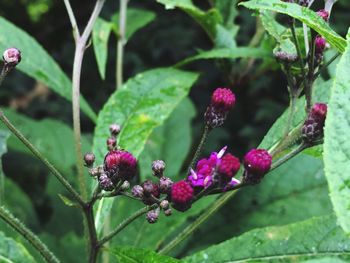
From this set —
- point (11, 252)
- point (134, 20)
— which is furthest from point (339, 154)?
point (134, 20)

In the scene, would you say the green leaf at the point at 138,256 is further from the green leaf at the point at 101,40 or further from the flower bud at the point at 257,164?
the green leaf at the point at 101,40

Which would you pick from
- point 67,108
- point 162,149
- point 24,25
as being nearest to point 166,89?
point 162,149

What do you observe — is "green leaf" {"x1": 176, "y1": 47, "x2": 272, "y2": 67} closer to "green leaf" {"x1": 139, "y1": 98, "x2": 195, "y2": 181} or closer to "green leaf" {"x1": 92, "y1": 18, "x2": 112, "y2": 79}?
"green leaf" {"x1": 92, "y1": 18, "x2": 112, "y2": 79}

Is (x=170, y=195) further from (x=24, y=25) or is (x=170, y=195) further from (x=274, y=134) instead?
(x=24, y=25)

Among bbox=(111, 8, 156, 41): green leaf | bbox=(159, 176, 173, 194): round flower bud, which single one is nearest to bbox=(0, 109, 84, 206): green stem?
bbox=(159, 176, 173, 194): round flower bud

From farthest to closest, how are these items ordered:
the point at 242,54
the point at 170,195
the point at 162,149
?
the point at 162,149, the point at 242,54, the point at 170,195
